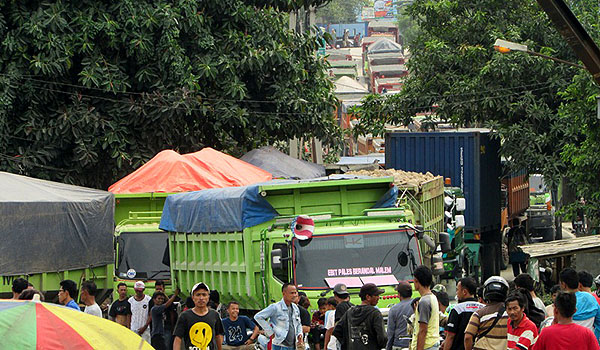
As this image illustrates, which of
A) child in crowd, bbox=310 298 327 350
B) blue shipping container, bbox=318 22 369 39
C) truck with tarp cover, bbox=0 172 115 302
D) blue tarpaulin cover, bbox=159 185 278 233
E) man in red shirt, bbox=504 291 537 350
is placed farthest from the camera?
blue shipping container, bbox=318 22 369 39

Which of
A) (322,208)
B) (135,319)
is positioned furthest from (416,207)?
(135,319)

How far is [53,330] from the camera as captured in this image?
5797 millimetres

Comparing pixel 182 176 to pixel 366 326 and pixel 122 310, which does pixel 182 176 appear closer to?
pixel 122 310

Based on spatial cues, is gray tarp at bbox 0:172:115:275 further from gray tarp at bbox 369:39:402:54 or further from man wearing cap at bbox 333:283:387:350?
gray tarp at bbox 369:39:402:54

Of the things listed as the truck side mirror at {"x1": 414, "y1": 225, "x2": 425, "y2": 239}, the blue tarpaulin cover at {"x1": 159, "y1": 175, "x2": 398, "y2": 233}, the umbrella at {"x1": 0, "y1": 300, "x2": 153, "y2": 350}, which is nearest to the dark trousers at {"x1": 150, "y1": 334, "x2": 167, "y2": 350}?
the blue tarpaulin cover at {"x1": 159, "y1": 175, "x2": 398, "y2": 233}

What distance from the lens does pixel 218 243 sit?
52.1 feet

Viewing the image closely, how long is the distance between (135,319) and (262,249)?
6.96ft

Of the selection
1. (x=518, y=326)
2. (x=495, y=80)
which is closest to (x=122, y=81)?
(x=495, y=80)

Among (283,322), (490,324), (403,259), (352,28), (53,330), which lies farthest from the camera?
(352,28)

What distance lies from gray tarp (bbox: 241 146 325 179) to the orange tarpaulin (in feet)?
14.7

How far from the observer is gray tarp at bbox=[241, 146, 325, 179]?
86.4 ft

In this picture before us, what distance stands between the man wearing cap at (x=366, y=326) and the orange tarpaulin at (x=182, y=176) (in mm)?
9934

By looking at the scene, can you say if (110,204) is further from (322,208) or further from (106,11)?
(106,11)

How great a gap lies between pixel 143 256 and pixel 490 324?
9574mm
